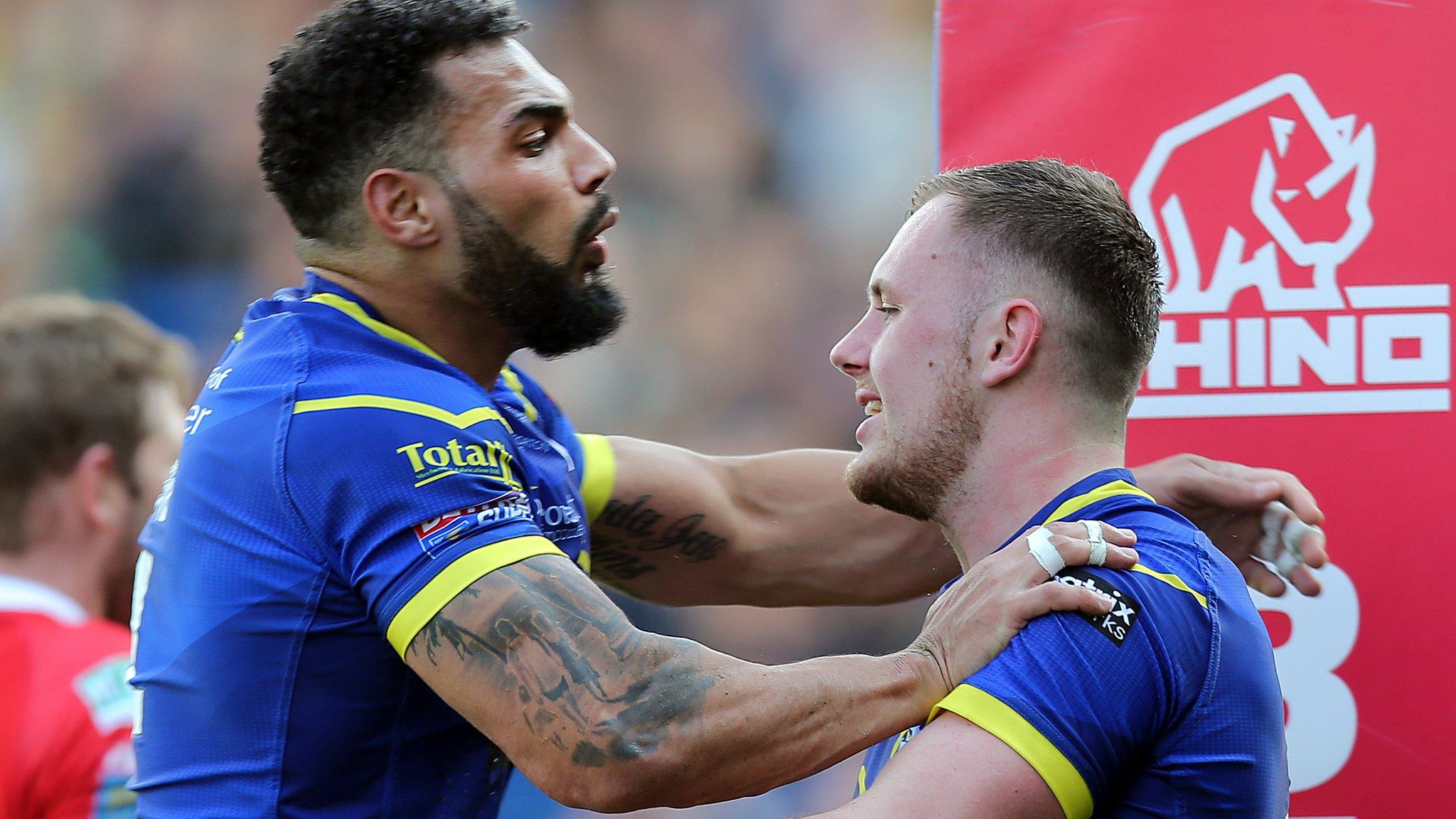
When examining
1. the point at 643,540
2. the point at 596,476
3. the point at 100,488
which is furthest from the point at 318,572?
the point at 100,488

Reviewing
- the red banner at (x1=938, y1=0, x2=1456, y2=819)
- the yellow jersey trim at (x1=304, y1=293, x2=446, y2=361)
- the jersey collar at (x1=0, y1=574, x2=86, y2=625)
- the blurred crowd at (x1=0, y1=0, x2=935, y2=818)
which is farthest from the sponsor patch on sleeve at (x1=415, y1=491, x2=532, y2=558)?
the blurred crowd at (x1=0, y1=0, x2=935, y2=818)

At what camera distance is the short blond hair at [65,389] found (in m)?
3.81

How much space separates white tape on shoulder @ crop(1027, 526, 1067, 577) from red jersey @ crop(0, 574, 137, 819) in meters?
2.21

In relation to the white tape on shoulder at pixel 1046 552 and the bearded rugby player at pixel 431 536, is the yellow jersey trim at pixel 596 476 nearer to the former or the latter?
the bearded rugby player at pixel 431 536

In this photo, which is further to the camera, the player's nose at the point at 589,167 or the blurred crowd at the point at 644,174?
the blurred crowd at the point at 644,174

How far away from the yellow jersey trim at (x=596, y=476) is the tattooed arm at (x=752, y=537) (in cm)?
2

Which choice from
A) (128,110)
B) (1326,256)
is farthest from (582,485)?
(128,110)

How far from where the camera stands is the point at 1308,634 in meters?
2.77

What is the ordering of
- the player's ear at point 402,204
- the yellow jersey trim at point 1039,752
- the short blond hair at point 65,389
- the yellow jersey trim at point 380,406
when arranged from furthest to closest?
the short blond hair at point 65,389 < the player's ear at point 402,204 < the yellow jersey trim at point 380,406 < the yellow jersey trim at point 1039,752

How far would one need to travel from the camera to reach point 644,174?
7.35 metres

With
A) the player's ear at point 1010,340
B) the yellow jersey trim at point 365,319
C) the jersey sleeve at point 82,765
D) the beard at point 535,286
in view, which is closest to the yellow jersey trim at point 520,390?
the beard at point 535,286

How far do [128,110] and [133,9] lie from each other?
577 mm

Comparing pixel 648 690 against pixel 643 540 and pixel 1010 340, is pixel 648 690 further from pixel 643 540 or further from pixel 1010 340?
pixel 643 540

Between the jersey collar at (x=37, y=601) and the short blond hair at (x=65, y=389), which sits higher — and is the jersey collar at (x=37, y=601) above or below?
below
